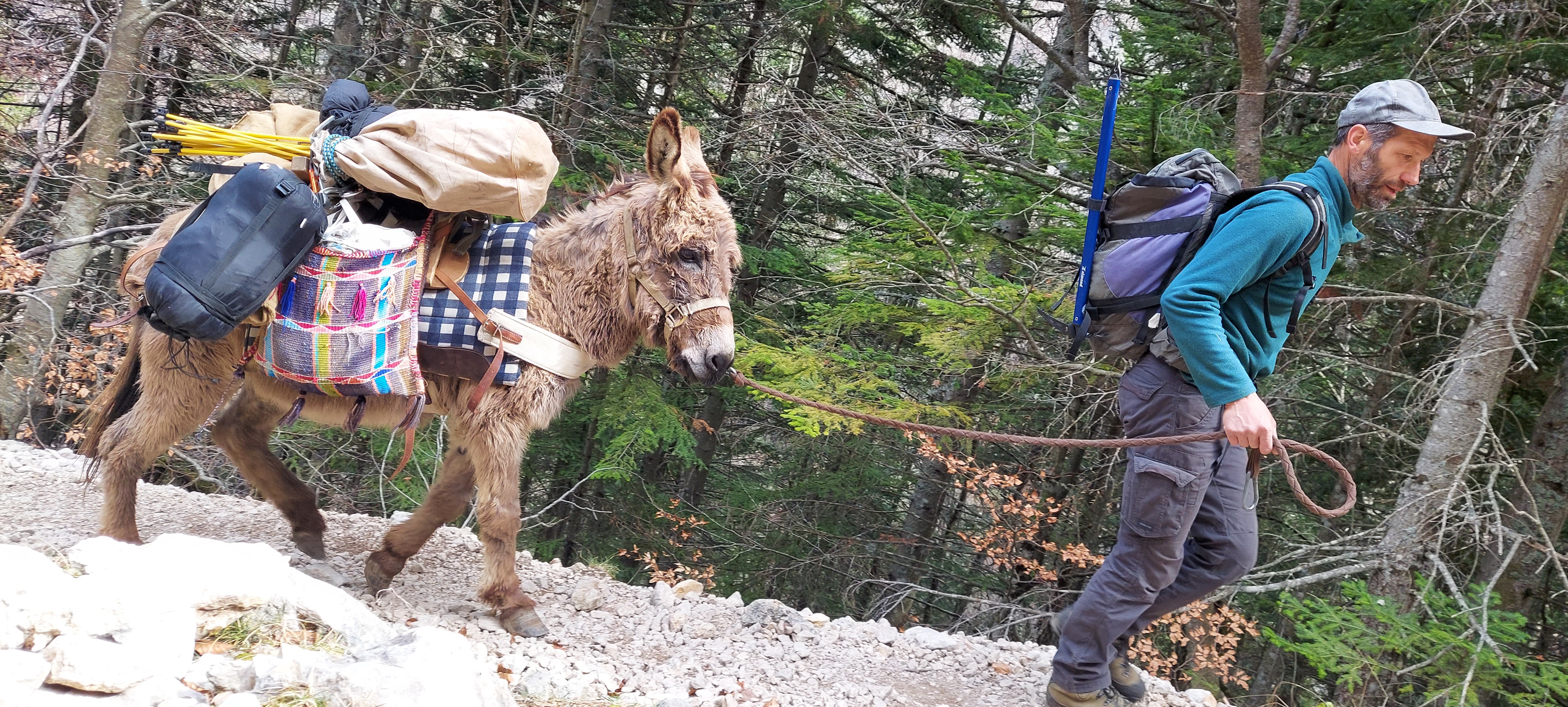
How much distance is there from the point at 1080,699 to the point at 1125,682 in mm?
444

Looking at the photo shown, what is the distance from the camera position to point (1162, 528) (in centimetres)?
341

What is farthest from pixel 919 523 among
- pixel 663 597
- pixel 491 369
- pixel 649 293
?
pixel 491 369

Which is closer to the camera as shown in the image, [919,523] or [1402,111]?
[1402,111]

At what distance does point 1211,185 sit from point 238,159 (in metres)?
4.10

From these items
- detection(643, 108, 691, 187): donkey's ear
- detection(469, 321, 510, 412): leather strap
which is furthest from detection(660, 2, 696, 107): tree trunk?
detection(469, 321, 510, 412): leather strap

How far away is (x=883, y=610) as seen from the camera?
8.50 meters

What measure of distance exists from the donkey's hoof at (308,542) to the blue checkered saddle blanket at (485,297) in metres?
1.63

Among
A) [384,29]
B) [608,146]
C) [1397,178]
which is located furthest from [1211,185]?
[384,29]

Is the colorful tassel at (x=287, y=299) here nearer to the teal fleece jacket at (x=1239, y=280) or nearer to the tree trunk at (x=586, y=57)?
the teal fleece jacket at (x=1239, y=280)

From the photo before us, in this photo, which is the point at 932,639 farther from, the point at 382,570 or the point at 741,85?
the point at 741,85

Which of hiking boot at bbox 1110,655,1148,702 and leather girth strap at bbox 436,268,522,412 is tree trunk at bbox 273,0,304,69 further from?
hiking boot at bbox 1110,655,1148,702

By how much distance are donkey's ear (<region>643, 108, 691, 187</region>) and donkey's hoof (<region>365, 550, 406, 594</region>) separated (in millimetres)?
2290

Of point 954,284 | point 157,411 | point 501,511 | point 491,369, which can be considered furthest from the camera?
point 954,284

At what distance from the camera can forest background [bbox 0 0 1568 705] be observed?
18.2 ft
